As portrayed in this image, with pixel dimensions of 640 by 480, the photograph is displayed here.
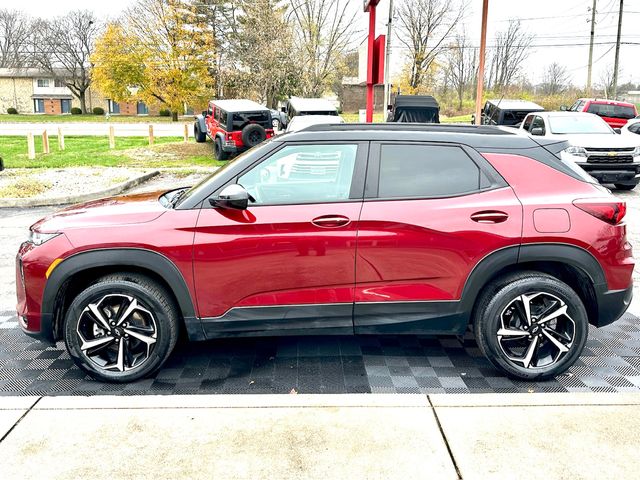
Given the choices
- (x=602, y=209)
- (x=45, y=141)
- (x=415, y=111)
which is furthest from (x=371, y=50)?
(x=602, y=209)

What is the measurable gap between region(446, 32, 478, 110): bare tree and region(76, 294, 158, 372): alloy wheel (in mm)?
52861

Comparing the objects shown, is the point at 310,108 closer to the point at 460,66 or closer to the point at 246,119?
the point at 246,119

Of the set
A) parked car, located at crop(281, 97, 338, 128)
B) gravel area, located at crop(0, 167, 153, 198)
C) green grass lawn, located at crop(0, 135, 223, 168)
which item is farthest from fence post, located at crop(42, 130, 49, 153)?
parked car, located at crop(281, 97, 338, 128)

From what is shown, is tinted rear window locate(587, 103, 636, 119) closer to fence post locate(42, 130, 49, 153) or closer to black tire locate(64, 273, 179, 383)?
fence post locate(42, 130, 49, 153)

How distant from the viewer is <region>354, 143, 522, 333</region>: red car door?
3.86m

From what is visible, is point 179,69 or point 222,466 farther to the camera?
point 179,69

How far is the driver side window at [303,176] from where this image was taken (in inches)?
155

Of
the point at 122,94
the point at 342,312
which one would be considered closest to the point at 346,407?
the point at 342,312

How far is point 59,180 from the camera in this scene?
1386cm

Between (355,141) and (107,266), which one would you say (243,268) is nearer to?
(107,266)

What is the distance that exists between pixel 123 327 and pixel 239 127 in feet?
49.3

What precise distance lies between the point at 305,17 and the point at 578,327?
37.8m

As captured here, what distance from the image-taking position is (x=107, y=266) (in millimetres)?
3891

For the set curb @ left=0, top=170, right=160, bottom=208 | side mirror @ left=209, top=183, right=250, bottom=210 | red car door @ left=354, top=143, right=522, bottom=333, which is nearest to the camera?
side mirror @ left=209, top=183, right=250, bottom=210
